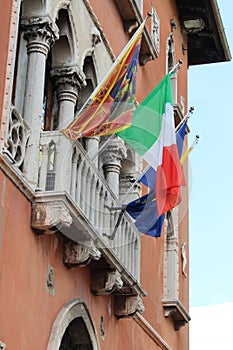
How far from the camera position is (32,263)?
8547mm

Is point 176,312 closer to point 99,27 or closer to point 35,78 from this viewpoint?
point 99,27

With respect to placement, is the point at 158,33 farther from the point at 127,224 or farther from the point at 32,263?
the point at 32,263

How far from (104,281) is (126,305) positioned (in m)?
0.91

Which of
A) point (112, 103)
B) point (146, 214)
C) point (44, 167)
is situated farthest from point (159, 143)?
point (44, 167)

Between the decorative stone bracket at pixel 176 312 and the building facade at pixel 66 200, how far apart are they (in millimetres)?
33

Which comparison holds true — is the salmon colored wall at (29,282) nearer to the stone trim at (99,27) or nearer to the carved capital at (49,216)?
the carved capital at (49,216)

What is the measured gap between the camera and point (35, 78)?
9.25m

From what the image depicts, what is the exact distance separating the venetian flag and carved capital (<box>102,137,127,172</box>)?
136 cm

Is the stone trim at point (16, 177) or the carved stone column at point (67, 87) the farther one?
the carved stone column at point (67, 87)

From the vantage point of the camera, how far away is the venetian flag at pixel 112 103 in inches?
368

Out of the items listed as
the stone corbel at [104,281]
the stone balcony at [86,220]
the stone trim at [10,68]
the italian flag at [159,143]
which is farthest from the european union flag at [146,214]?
the stone trim at [10,68]

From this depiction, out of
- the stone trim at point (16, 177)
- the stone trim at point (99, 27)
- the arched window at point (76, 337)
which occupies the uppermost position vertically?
the stone trim at point (99, 27)

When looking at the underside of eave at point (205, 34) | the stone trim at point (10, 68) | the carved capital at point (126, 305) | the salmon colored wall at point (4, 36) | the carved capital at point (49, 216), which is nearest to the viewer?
the stone trim at point (10, 68)

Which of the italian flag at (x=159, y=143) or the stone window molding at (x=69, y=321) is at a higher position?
the italian flag at (x=159, y=143)
